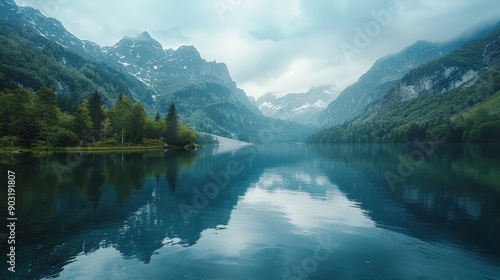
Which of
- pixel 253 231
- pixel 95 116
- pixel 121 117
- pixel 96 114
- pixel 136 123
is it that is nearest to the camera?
pixel 253 231

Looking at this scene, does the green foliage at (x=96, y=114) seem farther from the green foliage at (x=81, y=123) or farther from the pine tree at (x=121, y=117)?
the green foliage at (x=81, y=123)

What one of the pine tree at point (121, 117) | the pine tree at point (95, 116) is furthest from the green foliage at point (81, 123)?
the pine tree at point (121, 117)

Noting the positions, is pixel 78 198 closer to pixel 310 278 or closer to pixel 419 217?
pixel 310 278

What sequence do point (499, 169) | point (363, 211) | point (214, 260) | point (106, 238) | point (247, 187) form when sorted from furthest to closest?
1. point (499, 169)
2. point (247, 187)
3. point (363, 211)
4. point (106, 238)
5. point (214, 260)

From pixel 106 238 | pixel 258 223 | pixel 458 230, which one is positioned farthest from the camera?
pixel 258 223

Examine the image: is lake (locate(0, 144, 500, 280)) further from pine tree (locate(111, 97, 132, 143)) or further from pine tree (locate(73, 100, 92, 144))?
pine tree (locate(111, 97, 132, 143))

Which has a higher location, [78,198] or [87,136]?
[87,136]

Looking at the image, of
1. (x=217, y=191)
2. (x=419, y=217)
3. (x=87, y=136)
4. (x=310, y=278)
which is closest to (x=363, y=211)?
(x=419, y=217)

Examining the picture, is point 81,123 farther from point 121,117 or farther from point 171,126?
point 171,126

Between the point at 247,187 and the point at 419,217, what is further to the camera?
the point at 247,187

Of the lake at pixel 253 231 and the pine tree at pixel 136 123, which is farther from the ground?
the pine tree at pixel 136 123

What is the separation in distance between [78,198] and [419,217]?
3761 centimetres

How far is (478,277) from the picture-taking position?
17078 mm

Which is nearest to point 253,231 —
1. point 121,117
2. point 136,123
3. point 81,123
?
point 81,123
